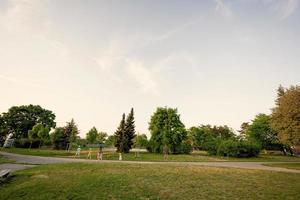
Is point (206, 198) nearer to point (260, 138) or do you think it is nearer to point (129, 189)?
point (129, 189)

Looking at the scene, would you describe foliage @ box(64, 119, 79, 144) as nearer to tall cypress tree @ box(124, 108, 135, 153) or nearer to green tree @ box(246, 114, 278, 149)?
tall cypress tree @ box(124, 108, 135, 153)

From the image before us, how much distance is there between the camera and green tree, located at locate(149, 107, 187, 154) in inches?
2005

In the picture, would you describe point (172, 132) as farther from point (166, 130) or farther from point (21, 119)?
point (21, 119)

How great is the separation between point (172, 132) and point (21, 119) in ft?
202

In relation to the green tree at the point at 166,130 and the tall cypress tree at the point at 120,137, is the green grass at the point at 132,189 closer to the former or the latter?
the tall cypress tree at the point at 120,137

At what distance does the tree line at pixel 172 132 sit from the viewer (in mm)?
26562

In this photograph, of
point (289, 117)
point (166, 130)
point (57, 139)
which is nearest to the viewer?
point (289, 117)

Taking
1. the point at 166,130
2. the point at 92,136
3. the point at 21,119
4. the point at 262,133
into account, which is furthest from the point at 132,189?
the point at 21,119

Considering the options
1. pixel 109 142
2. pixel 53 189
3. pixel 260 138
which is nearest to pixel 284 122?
pixel 53 189

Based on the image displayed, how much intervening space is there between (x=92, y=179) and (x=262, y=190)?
8.14m

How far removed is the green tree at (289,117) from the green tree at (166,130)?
26081 millimetres

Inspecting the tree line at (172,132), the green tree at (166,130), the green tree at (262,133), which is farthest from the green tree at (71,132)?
the green tree at (262,133)

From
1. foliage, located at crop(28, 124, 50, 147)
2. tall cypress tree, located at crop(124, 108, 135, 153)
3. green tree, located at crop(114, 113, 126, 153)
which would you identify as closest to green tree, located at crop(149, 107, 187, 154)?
tall cypress tree, located at crop(124, 108, 135, 153)

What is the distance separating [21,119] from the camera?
82812mm
